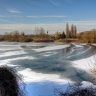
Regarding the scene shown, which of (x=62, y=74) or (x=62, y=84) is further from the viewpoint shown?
(x=62, y=74)

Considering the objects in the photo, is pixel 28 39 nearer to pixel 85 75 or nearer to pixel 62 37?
pixel 62 37

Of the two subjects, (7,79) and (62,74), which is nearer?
(7,79)

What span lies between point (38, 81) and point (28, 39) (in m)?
28.5

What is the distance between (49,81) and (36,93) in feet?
3.79

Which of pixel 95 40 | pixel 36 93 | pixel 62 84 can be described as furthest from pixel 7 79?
pixel 95 40

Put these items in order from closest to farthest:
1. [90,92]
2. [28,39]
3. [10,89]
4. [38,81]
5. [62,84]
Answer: [90,92] → [10,89] → [62,84] → [38,81] → [28,39]

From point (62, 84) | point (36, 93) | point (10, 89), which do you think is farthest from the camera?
point (62, 84)

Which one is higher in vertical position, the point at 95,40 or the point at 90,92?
the point at 90,92

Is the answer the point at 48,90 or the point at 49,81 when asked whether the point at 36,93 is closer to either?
the point at 48,90

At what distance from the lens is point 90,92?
226 cm

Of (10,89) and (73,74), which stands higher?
(10,89)

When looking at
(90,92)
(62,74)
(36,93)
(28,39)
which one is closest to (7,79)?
(90,92)

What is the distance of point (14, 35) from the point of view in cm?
3578

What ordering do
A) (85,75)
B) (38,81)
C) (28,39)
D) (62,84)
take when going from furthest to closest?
1. (28,39)
2. (85,75)
3. (38,81)
4. (62,84)
